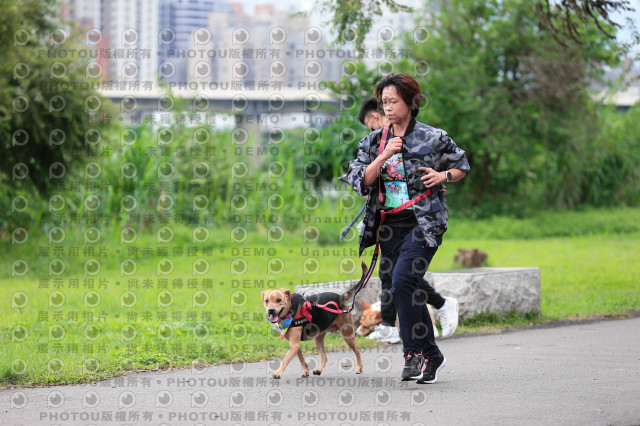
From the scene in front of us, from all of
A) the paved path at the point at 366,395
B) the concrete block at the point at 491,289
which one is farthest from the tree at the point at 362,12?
the paved path at the point at 366,395

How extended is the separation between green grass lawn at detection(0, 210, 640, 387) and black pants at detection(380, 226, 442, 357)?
6.23ft

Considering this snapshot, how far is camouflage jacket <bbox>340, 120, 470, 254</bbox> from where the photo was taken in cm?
612

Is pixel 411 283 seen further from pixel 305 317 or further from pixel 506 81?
pixel 506 81

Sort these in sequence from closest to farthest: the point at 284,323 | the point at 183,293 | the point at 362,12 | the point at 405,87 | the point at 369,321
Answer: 1. the point at 405,87
2. the point at 284,323
3. the point at 369,321
4. the point at 362,12
5. the point at 183,293

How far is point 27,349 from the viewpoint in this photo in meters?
8.07

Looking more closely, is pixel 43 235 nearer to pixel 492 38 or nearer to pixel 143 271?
pixel 143 271

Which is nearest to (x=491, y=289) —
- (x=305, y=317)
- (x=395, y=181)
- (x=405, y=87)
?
(x=305, y=317)

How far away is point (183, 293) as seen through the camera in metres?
13.0

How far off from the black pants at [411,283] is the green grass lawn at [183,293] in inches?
74.8

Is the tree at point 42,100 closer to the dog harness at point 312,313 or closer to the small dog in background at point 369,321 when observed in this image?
the small dog in background at point 369,321

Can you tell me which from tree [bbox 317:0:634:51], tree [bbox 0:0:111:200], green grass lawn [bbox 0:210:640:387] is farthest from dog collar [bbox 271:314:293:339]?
tree [bbox 0:0:111:200]

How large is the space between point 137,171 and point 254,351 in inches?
470

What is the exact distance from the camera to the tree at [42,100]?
1566 cm

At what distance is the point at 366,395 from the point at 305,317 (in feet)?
2.68
